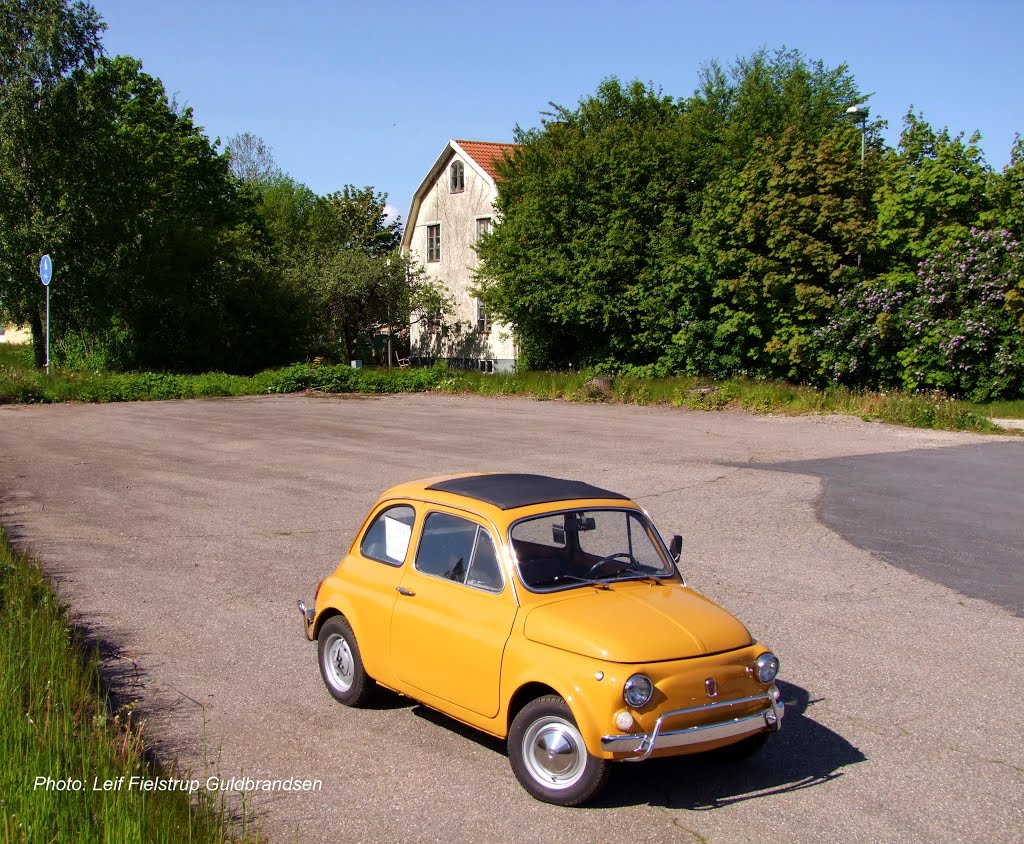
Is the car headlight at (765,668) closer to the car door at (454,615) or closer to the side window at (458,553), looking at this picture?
the car door at (454,615)

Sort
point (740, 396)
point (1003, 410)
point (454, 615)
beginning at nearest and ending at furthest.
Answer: point (454, 615), point (1003, 410), point (740, 396)

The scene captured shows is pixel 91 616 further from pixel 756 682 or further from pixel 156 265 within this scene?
pixel 156 265

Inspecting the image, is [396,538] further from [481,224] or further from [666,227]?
[481,224]

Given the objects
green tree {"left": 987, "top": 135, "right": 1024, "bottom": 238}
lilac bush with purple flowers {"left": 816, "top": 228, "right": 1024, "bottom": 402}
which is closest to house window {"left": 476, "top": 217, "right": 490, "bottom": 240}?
lilac bush with purple flowers {"left": 816, "top": 228, "right": 1024, "bottom": 402}

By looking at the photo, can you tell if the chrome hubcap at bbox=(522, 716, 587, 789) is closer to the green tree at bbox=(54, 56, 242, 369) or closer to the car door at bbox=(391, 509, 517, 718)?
the car door at bbox=(391, 509, 517, 718)

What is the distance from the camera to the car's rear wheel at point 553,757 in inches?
186

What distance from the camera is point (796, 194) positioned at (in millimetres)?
29234

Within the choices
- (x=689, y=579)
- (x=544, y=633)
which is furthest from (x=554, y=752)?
(x=689, y=579)

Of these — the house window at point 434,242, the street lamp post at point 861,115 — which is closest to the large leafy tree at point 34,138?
the house window at point 434,242

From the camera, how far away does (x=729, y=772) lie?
5.30m

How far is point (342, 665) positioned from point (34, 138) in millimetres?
35580

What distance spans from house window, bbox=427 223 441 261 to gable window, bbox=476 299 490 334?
403 cm

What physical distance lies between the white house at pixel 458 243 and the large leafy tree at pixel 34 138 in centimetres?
1802

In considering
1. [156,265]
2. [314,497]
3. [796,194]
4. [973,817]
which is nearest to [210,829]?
[973,817]
